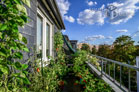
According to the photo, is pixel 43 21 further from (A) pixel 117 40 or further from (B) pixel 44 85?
(A) pixel 117 40

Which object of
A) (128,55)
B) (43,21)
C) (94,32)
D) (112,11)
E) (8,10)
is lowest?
(128,55)

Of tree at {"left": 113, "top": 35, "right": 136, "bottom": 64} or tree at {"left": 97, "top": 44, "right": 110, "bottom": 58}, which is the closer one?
tree at {"left": 113, "top": 35, "right": 136, "bottom": 64}

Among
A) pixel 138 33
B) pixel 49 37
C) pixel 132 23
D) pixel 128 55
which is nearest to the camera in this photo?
pixel 49 37

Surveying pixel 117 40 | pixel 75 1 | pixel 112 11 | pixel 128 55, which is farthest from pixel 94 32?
pixel 112 11

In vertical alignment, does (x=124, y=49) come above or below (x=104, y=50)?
above

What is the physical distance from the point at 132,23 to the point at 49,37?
41.3ft

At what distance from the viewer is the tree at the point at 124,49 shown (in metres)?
8.51

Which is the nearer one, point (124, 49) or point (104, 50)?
point (124, 49)

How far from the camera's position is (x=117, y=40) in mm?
9445

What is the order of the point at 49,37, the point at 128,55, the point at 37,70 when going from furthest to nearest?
the point at 128,55 → the point at 49,37 → the point at 37,70

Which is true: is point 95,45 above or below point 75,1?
below

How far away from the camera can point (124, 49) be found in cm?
888

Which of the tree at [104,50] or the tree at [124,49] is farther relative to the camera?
the tree at [104,50]

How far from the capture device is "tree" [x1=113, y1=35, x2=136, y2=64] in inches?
335
